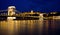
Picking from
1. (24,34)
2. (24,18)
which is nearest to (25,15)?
(24,18)

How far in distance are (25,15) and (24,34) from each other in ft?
188

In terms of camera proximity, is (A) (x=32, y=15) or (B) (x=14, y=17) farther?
(A) (x=32, y=15)

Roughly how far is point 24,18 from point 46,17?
6.54m

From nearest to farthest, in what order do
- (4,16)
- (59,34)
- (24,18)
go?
(59,34), (4,16), (24,18)

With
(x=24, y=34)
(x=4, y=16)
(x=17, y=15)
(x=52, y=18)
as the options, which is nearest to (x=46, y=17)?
(x=52, y=18)

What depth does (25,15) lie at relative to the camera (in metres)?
76.3

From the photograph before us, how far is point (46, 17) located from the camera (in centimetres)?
7738

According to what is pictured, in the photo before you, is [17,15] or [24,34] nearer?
[24,34]

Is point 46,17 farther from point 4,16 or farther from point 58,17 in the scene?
point 4,16

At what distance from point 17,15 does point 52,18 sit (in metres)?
10.5

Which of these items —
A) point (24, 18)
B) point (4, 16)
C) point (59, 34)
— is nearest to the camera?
point (59, 34)

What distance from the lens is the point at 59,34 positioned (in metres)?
18.5

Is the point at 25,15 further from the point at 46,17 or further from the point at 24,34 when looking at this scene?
the point at 24,34

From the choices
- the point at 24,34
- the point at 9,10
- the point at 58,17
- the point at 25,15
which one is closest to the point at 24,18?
the point at 25,15
